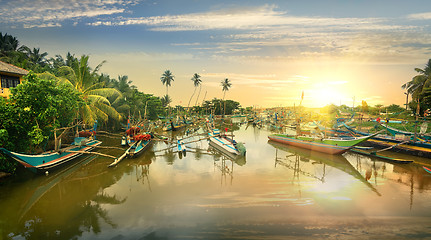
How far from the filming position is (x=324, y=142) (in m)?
20.0

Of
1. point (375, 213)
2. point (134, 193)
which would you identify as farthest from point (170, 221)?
point (375, 213)

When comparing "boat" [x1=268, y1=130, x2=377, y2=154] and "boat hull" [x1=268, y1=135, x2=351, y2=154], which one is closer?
"boat" [x1=268, y1=130, x2=377, y2=154]

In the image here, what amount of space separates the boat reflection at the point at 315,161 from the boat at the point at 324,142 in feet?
1.71

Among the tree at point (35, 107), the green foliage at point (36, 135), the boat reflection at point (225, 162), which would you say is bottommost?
the boat reflection at point (225, 162)

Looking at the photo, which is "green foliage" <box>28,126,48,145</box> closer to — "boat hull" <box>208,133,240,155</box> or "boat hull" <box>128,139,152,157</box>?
"boat hull" <box>128,139,152,157</box>

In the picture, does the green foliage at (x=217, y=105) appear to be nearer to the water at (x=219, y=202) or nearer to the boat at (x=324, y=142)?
the boat at (x=324, y=142)

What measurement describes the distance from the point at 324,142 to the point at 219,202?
14630 mm

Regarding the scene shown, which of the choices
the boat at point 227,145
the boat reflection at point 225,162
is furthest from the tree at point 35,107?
the boat at point 227,145

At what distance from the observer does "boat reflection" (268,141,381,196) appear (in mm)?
13972

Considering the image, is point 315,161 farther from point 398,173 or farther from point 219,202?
point 219,202

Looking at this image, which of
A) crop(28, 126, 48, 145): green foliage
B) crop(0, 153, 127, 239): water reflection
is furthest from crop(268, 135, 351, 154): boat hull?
crop(28, 126, 48, 145): green foliage

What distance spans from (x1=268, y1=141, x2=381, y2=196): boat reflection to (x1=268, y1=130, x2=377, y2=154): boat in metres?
0.52

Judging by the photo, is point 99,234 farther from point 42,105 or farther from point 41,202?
point 42,105

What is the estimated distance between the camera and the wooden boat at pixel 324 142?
1789 centimetres
